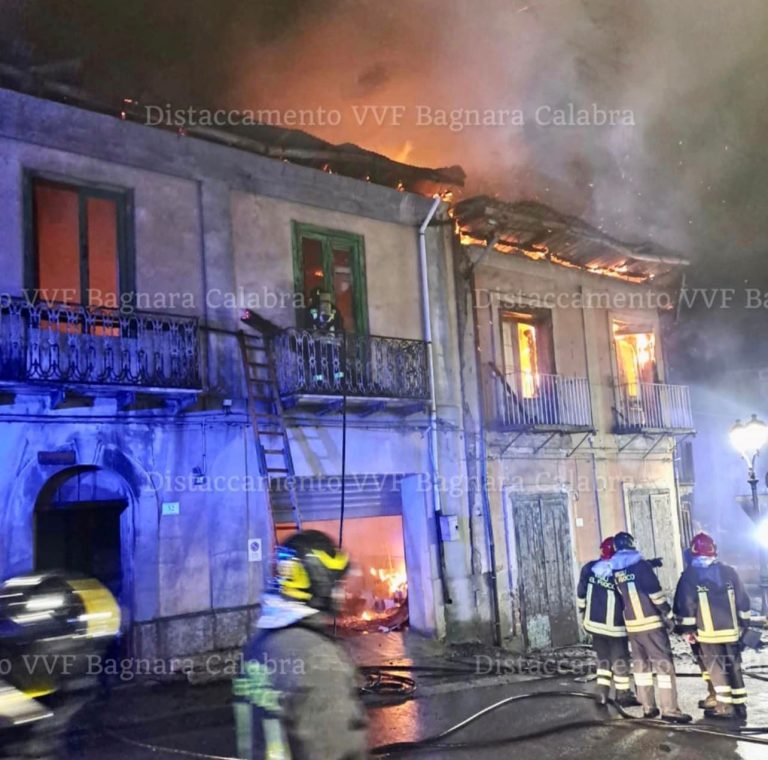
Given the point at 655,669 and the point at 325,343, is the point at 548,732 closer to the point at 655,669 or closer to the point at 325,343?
the point at 655,669

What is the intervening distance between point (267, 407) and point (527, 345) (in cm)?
662

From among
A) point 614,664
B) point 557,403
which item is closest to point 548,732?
point 614,664

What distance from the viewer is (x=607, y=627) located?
7.95m

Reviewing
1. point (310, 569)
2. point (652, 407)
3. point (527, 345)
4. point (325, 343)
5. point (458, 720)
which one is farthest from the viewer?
point (652, 407)

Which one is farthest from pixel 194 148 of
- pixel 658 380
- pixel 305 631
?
pixel 658 380

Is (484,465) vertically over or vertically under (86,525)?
over

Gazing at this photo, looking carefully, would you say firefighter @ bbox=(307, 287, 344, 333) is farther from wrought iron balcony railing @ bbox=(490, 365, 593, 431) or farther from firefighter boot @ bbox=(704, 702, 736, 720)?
firefighter boot @ bbox=(704, 702, 736, 720)

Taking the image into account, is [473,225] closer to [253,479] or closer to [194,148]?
[194,148]

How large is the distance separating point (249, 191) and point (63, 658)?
724 cm

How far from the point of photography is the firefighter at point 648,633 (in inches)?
296

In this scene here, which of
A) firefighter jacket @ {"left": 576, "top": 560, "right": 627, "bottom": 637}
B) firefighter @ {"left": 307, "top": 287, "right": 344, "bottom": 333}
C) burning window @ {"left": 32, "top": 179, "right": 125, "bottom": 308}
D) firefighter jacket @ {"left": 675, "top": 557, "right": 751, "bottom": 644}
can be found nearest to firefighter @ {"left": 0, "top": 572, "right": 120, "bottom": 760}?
burning window @ {"left": 32, "top": 179, "right": 125, "bottom": 308}

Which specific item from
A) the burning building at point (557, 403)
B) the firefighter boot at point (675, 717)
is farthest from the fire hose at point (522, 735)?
the burning building at point (557, 403)

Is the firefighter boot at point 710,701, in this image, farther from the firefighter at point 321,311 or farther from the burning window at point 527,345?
the burning window at point 527,345

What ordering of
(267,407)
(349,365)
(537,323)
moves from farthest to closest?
(537,323), (349,365), (267,407)
